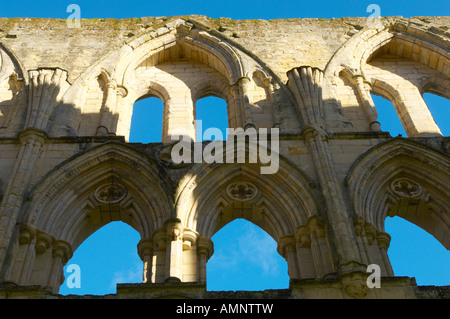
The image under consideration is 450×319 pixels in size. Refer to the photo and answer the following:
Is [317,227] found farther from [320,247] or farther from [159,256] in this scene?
[159,256]

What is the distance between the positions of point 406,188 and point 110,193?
5663 mm

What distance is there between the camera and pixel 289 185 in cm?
1151

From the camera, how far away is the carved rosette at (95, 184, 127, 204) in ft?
38.6

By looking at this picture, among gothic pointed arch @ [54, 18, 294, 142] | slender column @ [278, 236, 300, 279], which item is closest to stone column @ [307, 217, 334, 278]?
slender column @ [278, 236, 300, 279]

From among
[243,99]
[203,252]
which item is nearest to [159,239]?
[203,252]

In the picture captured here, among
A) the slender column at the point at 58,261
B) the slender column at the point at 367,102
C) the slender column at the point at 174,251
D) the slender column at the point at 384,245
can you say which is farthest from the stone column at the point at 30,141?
the slender column at the point at 367,102

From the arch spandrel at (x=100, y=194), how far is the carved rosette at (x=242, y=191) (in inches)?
50.4

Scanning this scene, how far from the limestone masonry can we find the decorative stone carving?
30mm

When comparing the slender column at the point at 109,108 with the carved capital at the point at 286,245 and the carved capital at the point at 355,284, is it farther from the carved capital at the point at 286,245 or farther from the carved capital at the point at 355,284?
the carved capital at the point at 355,284

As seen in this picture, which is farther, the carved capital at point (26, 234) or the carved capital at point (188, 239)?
the carved capital at point (188, 239)

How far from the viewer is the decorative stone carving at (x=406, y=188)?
11.9m
